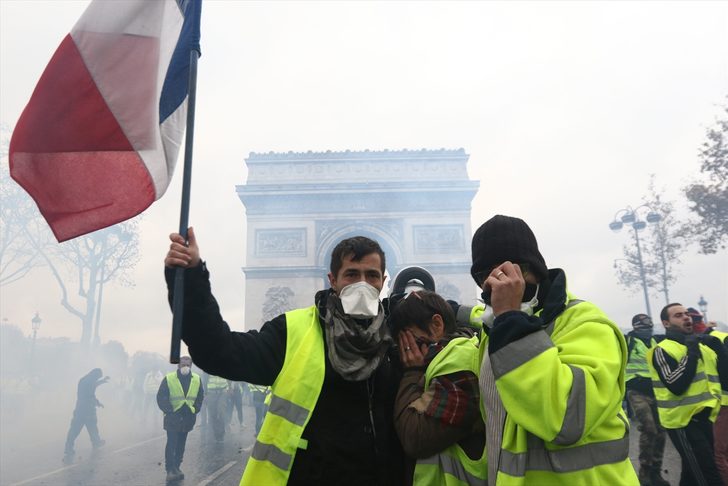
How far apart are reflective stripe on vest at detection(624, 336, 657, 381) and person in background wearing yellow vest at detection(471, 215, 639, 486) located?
227 inches

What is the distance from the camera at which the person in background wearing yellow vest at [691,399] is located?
429cm

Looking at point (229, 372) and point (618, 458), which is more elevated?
point (229, 372)

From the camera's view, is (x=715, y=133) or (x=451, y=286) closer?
(x=715, y=133)

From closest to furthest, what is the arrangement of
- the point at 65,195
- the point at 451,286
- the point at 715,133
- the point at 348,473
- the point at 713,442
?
the point at 348,473 → the point at 65,195 → the point at 713,442 → the point at 715,133 → the point at 451,286

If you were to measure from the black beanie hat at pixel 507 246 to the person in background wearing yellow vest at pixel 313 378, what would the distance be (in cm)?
45

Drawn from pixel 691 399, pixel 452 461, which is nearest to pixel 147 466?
pixel 691 399

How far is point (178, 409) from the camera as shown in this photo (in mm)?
8062

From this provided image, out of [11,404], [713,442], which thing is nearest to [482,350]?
[713,442]

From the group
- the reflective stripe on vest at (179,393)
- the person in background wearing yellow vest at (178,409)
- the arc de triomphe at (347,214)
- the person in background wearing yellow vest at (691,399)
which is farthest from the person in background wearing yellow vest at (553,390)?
the arc de triomphe at (347,214)

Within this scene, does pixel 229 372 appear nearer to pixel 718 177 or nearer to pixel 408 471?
pixel 408 471

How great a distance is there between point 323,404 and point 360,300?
0.38 metres

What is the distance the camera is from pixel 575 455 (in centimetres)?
145

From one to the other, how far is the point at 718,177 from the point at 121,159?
18672 millimetres

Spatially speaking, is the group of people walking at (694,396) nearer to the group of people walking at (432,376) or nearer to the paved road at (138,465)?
the paved road at (138,465)
